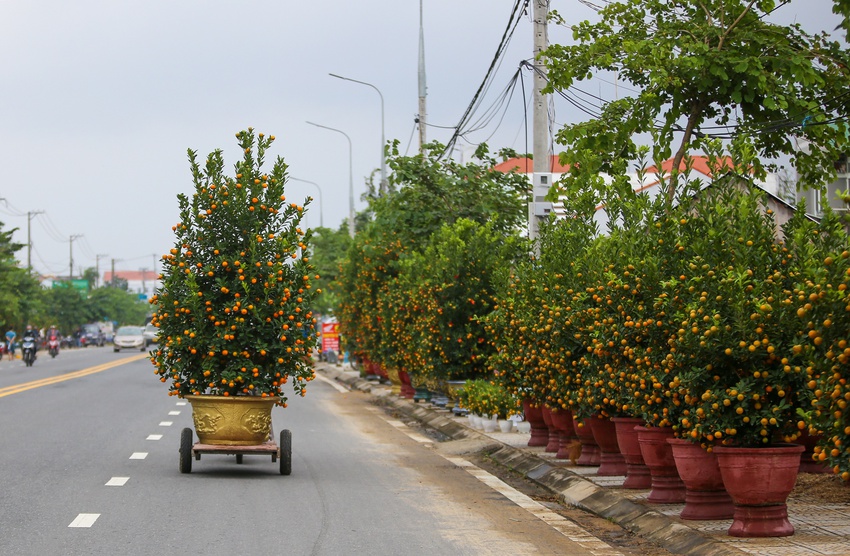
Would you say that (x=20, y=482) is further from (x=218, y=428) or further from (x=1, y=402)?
(x=1, y=402)

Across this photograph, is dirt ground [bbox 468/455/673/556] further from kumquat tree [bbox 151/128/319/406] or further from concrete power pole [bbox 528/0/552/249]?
concrete power pole [bbox 528/0/552/249]

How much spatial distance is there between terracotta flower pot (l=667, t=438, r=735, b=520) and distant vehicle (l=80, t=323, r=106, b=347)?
327ft

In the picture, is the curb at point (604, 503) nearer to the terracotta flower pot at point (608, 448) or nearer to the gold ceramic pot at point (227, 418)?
the terracotta flower pot at point (608, 448)

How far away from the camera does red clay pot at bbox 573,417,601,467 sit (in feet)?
46.8

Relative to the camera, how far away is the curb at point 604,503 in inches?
368

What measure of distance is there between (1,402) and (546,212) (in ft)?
42.0

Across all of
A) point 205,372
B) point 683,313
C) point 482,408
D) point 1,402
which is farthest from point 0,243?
point 683,313

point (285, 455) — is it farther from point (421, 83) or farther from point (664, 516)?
point (421, 83)

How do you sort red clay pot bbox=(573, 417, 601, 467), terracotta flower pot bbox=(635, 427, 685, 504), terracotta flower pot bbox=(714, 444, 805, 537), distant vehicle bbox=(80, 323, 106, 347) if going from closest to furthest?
terracotta flower pot bbox=(714, 444, 805, 537) → terracotta flower pot bbox=(635, 427, 685, 504) → red clay pot bbox=(573, 417, 601, 467) → distant vehicle bbox=(80, 323, 106, 347)

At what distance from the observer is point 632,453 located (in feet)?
39.5

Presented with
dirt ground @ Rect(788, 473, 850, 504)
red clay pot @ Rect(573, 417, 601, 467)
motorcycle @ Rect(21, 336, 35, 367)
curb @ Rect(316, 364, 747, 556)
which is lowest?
curb @ Rect(316, 364, 747, 556)

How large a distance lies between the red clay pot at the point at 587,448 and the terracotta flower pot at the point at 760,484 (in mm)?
4951

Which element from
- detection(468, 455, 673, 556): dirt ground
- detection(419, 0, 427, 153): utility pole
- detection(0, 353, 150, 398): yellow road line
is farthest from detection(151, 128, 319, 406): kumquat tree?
detection(419, 0, 427, 153): utility pole

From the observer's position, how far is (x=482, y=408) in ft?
65.9
